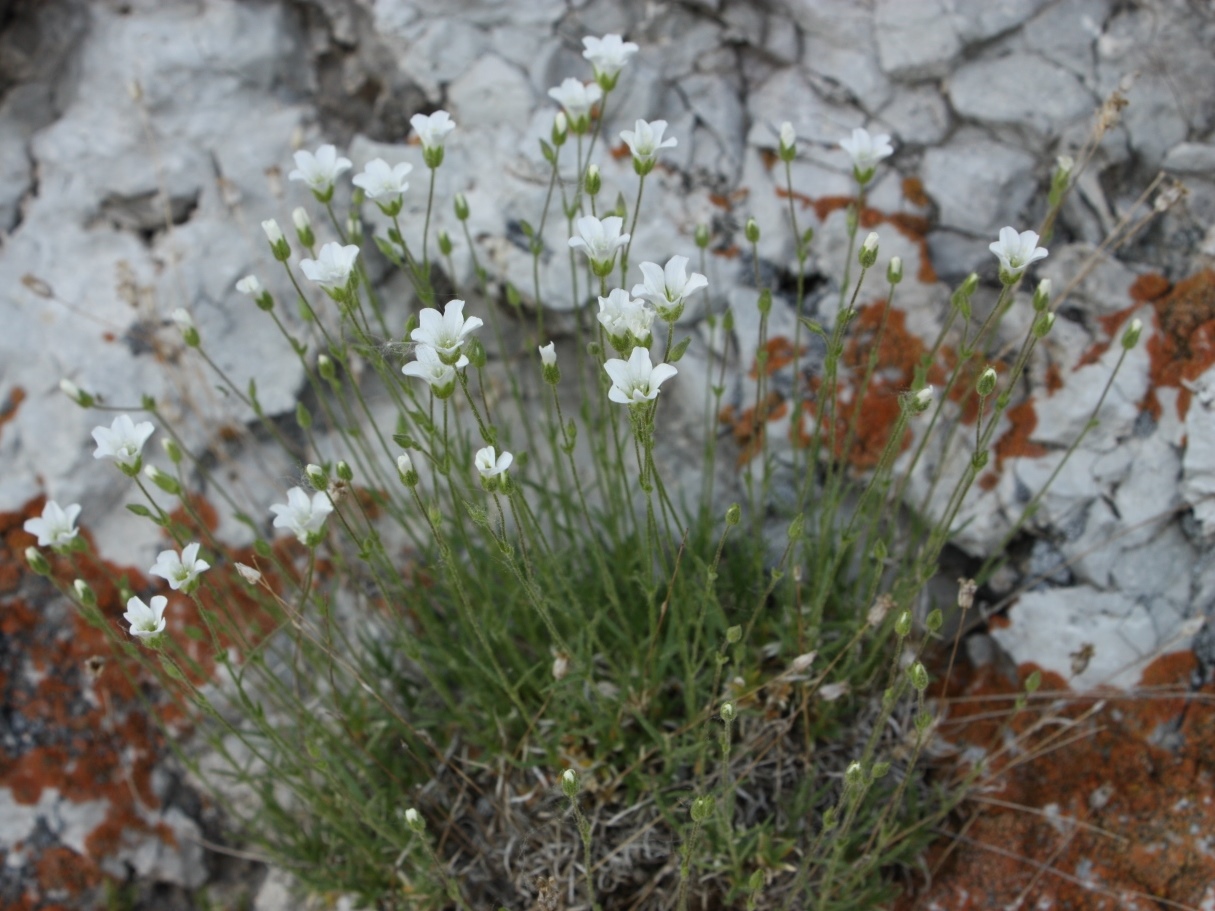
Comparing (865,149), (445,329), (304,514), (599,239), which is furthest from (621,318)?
(865,149)

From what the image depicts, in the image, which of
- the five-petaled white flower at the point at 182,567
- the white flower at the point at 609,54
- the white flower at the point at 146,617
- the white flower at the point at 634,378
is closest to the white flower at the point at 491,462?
the white flower at the point at 634,378

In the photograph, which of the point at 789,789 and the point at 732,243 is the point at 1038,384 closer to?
the point at 732,243

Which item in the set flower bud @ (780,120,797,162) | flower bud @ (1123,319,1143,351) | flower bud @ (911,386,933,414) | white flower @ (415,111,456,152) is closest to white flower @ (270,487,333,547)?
white flower @ (415,111,456,152)

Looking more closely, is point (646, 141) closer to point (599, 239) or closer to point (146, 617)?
point (599, 239)

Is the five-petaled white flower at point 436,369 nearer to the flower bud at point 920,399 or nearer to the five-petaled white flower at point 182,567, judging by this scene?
the five-petaled white flower at point 182,567

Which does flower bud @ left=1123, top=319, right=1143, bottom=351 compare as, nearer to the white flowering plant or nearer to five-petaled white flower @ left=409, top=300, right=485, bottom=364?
the white flowering plant

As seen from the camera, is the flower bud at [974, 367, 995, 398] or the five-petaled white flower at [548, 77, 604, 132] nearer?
the flower bud at [974, 367, 995, 398]
